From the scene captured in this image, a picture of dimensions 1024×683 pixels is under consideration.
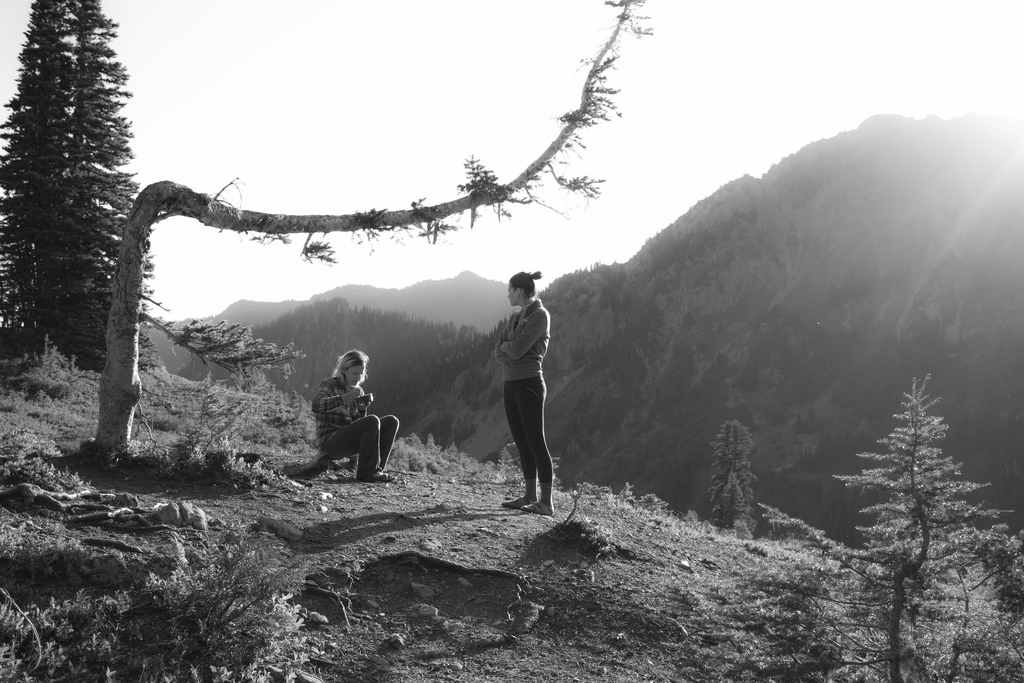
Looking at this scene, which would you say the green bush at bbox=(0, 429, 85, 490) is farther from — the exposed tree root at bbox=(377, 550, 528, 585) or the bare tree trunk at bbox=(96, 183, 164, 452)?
the exposed tree root at bbox=(377, 550, 528, 585)

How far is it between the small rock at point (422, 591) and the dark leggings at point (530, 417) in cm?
232

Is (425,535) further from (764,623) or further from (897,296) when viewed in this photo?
(897,296)

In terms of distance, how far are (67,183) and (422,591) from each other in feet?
68.3

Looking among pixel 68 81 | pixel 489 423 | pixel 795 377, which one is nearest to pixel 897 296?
pixel 795 377

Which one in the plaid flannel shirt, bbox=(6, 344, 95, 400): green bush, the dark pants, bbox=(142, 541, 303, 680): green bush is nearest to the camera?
bbox=(142, 541, 303, 680): green bush

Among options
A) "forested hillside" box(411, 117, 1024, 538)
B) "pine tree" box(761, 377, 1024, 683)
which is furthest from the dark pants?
"forested hillside" box(411, 117, 1024, 538)

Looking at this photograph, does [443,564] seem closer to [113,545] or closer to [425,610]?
[425,610]

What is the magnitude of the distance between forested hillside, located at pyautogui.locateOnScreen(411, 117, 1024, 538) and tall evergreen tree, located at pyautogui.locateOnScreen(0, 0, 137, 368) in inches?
→ 2860

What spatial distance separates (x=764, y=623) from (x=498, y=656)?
163 centimetres

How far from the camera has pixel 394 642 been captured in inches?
165

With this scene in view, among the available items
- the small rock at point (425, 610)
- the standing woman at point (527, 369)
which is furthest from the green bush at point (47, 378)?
the small rock at point (425, 610)

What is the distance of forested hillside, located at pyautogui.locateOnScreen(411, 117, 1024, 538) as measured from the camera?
90.6 meters

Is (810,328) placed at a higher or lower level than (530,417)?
higher

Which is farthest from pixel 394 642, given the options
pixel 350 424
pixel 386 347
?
pixel 386 347
